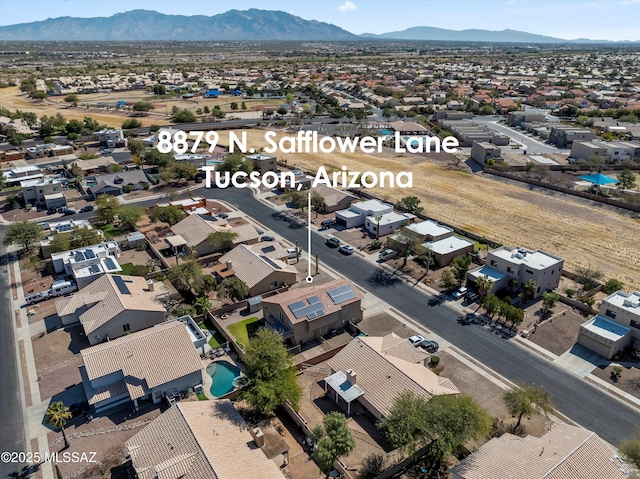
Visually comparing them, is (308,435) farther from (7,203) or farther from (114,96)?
(114,96)

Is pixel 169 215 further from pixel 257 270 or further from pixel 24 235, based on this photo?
pixel 257 270

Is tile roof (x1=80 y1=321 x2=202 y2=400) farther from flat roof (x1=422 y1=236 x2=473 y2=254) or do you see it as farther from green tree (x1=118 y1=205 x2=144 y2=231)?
flat roof (x1=422 y1=236 x2=473 y2=254)

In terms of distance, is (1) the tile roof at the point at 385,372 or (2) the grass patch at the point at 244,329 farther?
(2) the grass patch at the point at 244,329

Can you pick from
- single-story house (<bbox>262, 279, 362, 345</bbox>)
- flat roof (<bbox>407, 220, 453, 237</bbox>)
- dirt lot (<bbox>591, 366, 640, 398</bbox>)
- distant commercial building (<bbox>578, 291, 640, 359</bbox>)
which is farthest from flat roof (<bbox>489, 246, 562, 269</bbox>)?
single-story house (<bbox>262, 279, 362, 345</bbox>)

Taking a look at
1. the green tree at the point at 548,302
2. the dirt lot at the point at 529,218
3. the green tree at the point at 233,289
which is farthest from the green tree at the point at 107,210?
the green tree at the point at 548,302

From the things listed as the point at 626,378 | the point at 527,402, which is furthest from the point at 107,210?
the point at 626,378

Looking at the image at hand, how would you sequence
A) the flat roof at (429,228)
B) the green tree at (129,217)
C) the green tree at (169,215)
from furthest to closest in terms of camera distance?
1. the green tree at (169,215)
2. the green tree at (129,217)
3. the flat roof at (429,228)

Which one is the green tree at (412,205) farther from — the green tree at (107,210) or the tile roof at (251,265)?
the green tree at (107,210)
